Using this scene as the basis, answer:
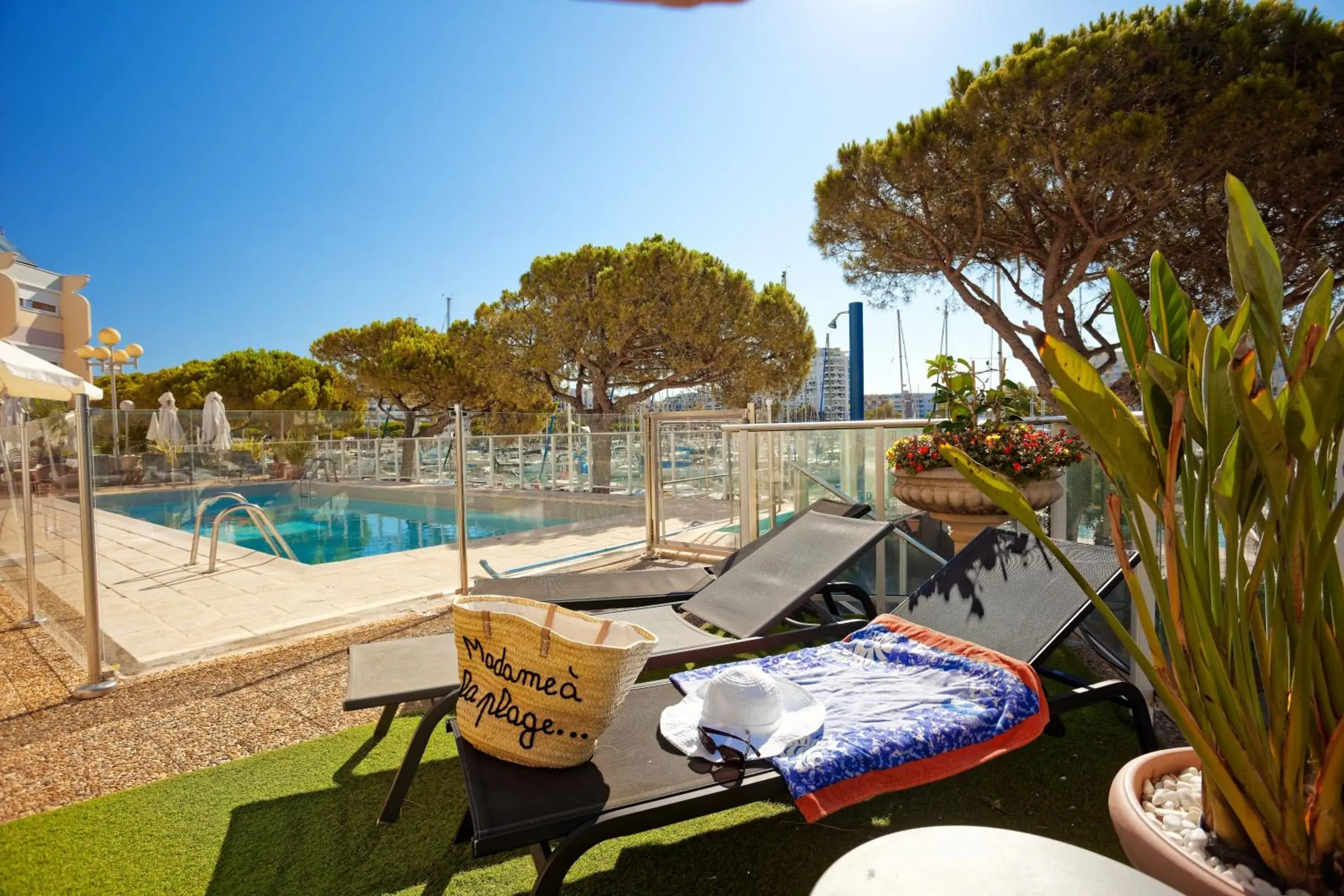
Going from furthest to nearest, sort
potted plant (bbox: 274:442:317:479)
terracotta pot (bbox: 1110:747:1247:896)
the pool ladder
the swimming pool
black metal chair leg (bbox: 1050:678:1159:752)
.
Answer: potted plant (bbox: 274:442:317:479) < the swimming pool < the pool ladder < black metal chair leg (bbox: 1050:678:1159:752) < terracotta pot (bbox: 1110:747:1247:896)

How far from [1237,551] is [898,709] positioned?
1.13 m

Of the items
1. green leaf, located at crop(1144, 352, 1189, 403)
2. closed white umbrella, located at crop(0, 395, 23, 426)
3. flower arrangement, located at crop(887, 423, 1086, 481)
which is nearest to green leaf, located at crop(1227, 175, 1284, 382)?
green leaf, located at crop(1144, 352, 1189, 403)

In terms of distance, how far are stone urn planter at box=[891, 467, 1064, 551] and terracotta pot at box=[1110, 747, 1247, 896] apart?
1.77 metres

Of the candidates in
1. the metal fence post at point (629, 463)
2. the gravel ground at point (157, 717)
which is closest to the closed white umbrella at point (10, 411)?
the gravel ground at point (157, 717)

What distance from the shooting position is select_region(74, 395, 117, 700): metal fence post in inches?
134

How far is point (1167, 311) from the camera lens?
1411 mm

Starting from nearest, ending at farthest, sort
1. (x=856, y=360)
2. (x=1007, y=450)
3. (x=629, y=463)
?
(x=1007, y=450), (x=629, y=463), (x=856, y=360)

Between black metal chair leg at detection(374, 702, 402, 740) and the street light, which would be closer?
black metal chair leg at detection(374, 702, 402, 740)

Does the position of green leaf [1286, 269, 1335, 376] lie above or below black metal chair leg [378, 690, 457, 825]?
above

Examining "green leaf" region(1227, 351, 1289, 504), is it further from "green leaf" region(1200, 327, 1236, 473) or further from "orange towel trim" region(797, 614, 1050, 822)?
"orange towel trim" region(797, 614, 1050, 822)

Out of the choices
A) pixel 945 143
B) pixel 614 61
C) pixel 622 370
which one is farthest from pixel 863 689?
pixel 622 370

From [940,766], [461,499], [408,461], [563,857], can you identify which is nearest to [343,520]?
[408,461]

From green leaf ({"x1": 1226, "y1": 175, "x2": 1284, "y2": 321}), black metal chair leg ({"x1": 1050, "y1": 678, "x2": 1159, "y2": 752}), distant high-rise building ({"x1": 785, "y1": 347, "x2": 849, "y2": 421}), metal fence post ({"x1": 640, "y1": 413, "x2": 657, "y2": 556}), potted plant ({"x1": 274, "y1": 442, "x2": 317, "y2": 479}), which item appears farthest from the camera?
distant high-rise building ({"x1": 785, "y1": 347, "x2": 849, "y2": 421})

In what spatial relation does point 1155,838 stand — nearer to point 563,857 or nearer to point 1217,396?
point 1217,396
